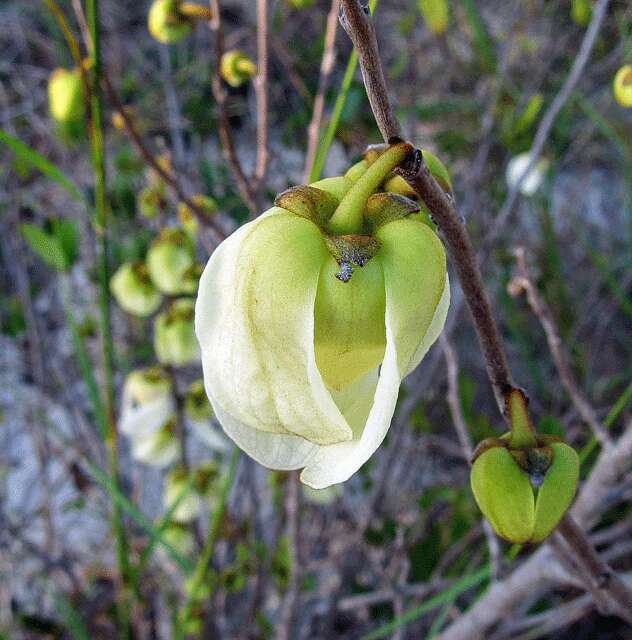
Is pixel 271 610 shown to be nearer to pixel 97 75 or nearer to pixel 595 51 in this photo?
pixel 97 75

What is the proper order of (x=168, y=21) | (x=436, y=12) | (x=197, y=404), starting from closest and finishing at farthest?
1. (x=168, y=21)
2. (x=197, y=404)
3. (x=436, y=12)

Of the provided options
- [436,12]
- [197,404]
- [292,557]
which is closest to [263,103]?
[197,404]

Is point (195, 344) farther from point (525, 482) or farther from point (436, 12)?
point (436, 12)

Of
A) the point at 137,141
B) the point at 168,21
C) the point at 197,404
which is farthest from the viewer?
the point at 197,404

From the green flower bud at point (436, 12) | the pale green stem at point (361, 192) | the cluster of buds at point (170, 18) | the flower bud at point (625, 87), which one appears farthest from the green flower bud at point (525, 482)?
the green flower bud at point (436, 12)

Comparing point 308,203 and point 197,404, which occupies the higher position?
point 308,203

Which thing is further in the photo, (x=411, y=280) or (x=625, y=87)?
(x=625, y=87)

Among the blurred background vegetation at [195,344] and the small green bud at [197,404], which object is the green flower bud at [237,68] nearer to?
the blurred background vegetation at [195,344]
